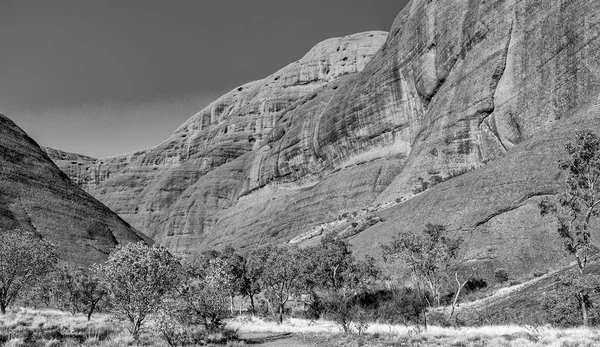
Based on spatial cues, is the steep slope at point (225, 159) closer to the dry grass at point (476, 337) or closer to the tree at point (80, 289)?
the tree at point (80, 289)

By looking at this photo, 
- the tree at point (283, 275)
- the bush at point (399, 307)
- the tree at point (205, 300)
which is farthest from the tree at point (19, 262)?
the bush at point (399, 307)

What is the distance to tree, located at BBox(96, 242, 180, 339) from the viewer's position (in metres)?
24.6

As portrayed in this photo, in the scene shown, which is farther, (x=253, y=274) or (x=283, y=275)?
(x=253, y=274)

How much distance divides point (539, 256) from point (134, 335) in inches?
1226

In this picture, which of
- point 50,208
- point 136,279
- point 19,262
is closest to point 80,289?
point 19,262

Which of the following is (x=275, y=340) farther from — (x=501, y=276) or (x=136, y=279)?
(x=501, y=276)

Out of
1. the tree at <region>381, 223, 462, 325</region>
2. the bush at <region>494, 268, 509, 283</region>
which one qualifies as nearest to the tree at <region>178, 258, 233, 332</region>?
the tree at <region>381, 223, 462, 325</region>

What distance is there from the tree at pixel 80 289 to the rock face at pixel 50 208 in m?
27.6

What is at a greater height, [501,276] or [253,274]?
[253,274]

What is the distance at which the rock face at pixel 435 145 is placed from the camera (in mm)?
43406

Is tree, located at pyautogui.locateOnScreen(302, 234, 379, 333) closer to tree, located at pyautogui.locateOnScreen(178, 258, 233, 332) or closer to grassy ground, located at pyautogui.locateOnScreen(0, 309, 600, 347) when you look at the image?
grassy ground, located at pyautogui.locateOnScreen(0, 309, 600, 347)

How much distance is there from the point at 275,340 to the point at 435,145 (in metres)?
46.9

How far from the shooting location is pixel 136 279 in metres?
24.9

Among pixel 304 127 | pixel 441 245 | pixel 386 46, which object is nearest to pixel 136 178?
pixel 304 127
